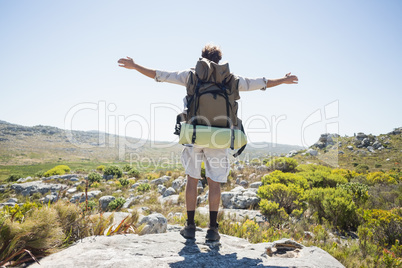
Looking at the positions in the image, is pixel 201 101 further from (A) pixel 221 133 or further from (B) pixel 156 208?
(B) pixel 156 208

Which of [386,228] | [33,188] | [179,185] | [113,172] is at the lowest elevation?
[33,188]

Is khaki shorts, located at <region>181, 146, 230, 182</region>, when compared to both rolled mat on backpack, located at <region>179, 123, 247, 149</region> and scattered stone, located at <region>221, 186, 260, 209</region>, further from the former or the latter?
scattered stone, located at <region>221, 186, 260, 209</region>

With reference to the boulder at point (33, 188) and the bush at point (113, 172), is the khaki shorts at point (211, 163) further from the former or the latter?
Result: the bush at point (113, 172)

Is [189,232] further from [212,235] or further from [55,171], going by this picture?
[55,171]

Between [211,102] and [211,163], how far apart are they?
2.64ft

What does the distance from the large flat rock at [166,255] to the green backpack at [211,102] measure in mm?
1275

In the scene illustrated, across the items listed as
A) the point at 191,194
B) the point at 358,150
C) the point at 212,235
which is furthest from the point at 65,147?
the point at 212,235

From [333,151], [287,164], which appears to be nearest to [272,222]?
[287,164]

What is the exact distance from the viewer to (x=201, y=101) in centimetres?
253

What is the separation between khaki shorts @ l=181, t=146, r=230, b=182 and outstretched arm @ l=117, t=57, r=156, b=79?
3.61 ft

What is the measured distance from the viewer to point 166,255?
221cm

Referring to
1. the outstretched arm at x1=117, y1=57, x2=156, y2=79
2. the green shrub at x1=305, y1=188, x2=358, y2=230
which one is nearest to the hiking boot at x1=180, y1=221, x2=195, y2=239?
the outstretched arm at x1=117, y1=57, x2=156, y2=79

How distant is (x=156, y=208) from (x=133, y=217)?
18.7ft

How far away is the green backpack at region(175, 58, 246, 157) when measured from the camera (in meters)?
2.53
